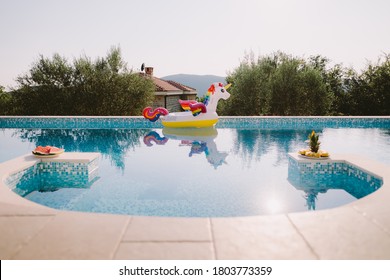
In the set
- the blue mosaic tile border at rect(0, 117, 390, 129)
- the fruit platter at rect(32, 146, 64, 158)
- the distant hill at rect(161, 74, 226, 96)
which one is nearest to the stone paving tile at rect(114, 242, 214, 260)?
the fruit platter at rect(32, 146, 64, 158)

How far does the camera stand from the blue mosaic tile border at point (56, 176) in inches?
259

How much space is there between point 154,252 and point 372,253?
1933mm

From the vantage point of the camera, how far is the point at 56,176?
7.11 metres

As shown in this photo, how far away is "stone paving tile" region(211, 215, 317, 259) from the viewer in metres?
2.83

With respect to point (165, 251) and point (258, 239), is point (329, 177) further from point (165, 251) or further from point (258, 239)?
point (165, 251)

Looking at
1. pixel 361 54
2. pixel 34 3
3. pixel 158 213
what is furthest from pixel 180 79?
pixel 158 213

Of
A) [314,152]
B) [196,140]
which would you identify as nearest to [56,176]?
[196,140]

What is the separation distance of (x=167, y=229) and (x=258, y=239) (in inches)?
36.7

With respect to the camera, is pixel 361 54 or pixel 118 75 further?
pixel 361 54

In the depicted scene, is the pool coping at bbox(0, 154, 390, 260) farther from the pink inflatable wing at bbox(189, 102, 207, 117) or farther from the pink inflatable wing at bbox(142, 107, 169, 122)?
the pink inflatable wing at bbox(142, 107, 169, 122)

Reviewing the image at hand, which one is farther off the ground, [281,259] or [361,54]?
[361,54]

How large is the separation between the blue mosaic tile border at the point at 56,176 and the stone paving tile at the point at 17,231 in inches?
123

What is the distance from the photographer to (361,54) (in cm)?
2122

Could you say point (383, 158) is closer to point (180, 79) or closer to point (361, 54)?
point (361, 54)
